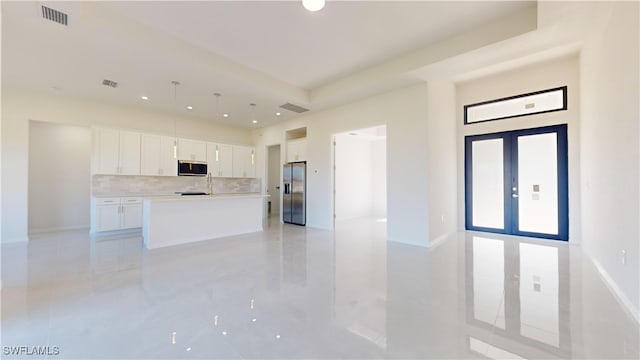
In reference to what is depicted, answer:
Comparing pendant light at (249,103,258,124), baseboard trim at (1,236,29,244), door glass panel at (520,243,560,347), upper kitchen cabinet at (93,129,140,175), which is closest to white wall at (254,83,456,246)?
door glass panel at (520,243,560,347)

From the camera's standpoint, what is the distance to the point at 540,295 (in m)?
2.67

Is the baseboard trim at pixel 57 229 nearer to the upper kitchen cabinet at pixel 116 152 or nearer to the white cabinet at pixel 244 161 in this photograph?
the upper kitchen cabinet at pixel 116 152

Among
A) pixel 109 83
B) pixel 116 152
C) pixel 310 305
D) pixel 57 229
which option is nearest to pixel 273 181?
pixel 116 152

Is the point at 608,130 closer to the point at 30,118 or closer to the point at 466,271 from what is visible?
the point at 466,271

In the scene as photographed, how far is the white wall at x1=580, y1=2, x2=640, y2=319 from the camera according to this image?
234 centimetres

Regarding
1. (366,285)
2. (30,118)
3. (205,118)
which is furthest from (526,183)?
(30,118)

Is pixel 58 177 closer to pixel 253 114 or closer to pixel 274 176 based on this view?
pixel 253 114

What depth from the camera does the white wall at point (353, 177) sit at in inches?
334

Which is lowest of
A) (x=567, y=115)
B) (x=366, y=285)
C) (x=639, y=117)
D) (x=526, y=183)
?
(x=366, y=285)

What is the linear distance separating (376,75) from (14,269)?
5.99 metres

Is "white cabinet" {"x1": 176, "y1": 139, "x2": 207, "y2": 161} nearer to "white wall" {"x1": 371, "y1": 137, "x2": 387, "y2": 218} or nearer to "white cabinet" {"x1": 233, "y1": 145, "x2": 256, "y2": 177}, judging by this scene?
"white cabinet" {"x1": 233, "y1": 145, "x2": 256, "y2": 177}

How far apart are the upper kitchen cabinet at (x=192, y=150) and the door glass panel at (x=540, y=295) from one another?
746 centimetres

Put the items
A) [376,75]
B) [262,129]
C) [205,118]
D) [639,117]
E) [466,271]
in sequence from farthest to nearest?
[262,129] < [205,118] < [376,75] < [466,271] < [639,117]

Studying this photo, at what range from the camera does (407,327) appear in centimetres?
207
